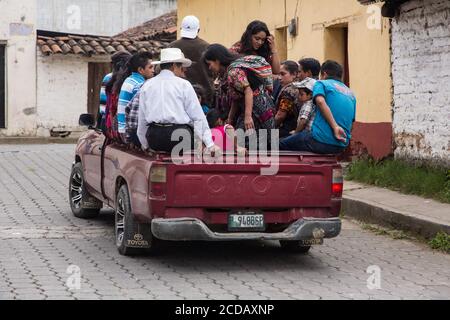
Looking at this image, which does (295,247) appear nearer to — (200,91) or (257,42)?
(200,91)

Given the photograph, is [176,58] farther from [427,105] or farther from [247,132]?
[427,105]

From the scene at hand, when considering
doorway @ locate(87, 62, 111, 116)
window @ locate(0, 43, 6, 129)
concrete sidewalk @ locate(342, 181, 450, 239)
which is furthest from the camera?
doorway @ locate(87, 62, 111, 116)

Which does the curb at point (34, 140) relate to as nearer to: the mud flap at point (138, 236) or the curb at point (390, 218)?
the curb at point (390, 218)

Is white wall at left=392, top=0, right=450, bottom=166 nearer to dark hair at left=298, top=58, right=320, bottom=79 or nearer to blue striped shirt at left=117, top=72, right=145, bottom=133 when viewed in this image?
dark hair at left=298, top=58, right=320, bottom=79

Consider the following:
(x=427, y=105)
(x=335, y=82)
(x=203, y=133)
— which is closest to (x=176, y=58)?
(x=203, y=133)

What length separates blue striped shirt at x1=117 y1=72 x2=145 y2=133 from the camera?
948 cm

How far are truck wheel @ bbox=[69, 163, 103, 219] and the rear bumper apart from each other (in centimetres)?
340

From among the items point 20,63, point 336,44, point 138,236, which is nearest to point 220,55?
point 138,236

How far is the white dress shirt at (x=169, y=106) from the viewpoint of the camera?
8617 millimetres

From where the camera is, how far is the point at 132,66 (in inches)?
394

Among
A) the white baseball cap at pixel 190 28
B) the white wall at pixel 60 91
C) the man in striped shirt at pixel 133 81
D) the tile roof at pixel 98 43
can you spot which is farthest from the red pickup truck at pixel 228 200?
the white wall at pixel 60 91

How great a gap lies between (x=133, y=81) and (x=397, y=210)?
137 inches

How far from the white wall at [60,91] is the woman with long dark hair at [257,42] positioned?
18690mm

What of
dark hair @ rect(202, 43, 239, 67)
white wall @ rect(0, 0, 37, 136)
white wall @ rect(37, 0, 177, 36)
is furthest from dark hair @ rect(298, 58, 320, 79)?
white wall @ rect(37, 0, 177, 36)
